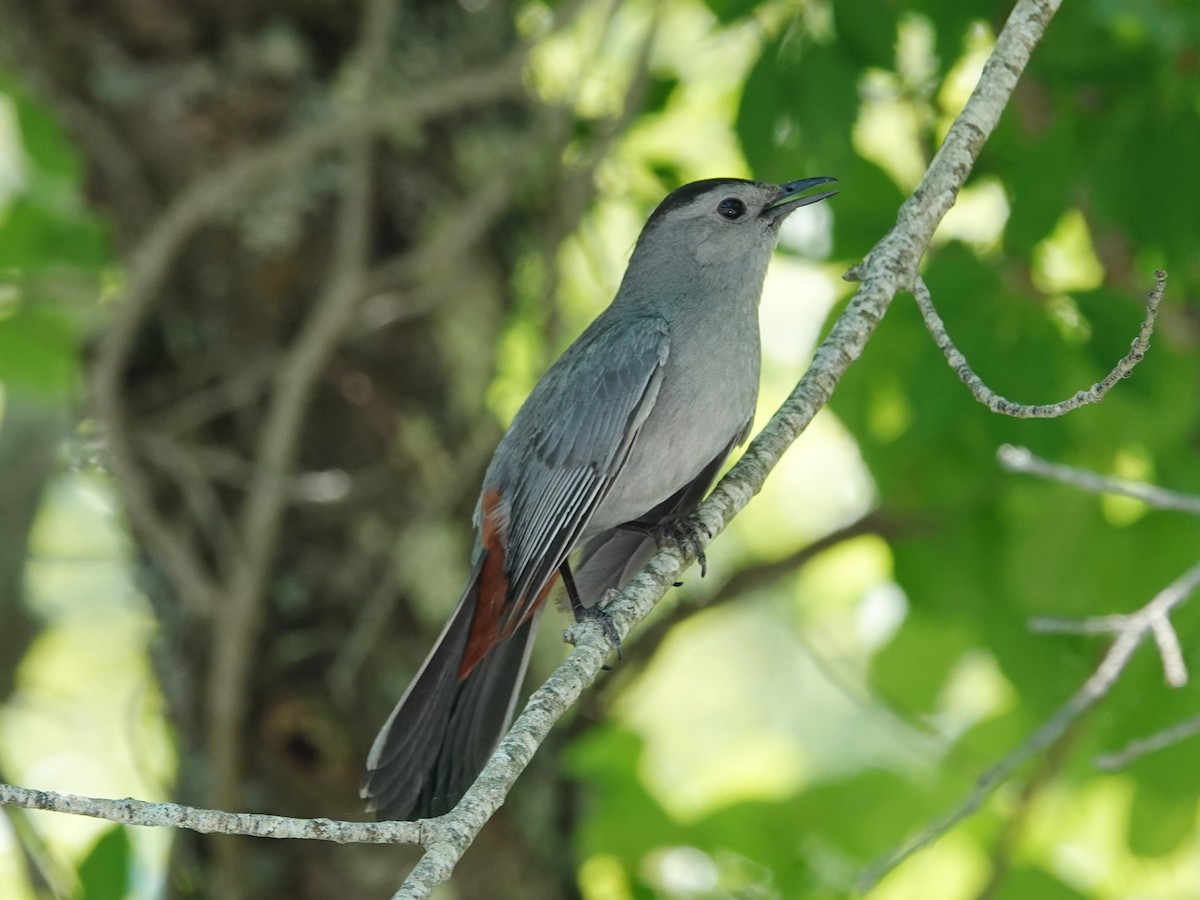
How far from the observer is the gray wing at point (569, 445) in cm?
319

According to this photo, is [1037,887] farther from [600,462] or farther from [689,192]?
[689,192]

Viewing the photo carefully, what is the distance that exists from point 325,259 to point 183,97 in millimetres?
710

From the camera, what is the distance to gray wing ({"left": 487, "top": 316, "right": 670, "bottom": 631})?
10.5 feet

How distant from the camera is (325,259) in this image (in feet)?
14.4

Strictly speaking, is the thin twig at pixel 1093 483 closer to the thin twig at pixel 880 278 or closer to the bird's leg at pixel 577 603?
the thin twig at pixel 880 278

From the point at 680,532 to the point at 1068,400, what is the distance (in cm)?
111

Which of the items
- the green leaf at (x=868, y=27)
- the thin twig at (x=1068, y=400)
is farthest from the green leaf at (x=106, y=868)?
the green leaf at (x=868, y=27)

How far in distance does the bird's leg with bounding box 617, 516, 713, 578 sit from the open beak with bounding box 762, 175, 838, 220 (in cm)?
96

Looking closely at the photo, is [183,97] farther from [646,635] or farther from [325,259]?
[646,635]

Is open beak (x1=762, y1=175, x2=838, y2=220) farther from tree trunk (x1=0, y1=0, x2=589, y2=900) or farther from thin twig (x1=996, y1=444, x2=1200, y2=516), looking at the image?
thin twig (x1=996, y1=444, x2=1200, y2=516)

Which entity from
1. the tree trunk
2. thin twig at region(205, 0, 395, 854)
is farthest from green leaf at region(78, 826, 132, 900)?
the tree trunk

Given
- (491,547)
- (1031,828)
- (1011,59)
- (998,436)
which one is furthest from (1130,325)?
(1031,828)

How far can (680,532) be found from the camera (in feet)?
10.8

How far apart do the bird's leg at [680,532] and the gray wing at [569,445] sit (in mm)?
215
